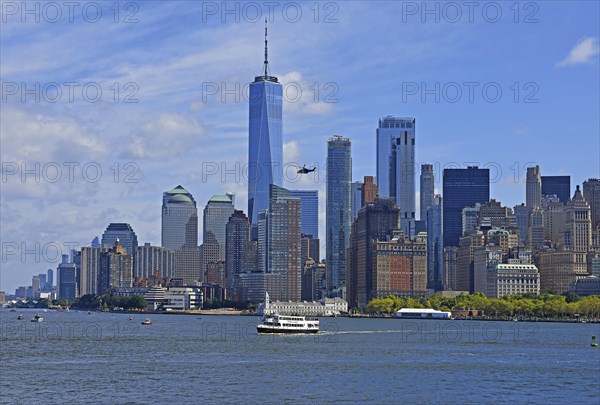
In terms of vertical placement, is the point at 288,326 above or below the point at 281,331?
above

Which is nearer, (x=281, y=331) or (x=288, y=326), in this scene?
(x=281, y=331)

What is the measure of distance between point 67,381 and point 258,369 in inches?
803

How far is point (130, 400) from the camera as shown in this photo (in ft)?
268

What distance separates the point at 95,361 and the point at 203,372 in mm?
18090

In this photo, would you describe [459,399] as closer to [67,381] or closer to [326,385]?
[326,385]

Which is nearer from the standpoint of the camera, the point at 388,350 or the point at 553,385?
the point at 553,385

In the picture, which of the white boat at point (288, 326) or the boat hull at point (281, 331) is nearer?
the boat hull at point (281, 331)

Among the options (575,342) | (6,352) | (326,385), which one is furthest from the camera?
(575,342)

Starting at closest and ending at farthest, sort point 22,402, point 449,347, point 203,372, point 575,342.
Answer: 1. point 22,402
2. point 203,372
3. point 449,347
4. point 575,342

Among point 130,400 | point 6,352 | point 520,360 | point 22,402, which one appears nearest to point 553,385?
point 520,360

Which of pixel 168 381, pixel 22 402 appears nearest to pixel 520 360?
pixel 168 381

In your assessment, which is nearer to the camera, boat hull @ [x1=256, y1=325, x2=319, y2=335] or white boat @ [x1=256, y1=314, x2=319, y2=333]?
boat hull @ [x1=256, y1=325, x2=319, y2=335]

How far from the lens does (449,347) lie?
147 m

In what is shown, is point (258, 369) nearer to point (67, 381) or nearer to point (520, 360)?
point (67, 381)
